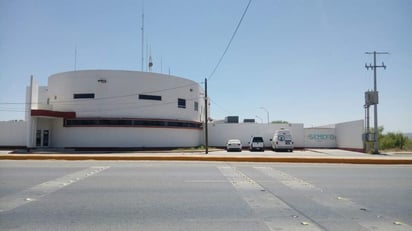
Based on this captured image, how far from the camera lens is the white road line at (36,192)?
744 centimetres

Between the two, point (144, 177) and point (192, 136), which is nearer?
point (144, 177)

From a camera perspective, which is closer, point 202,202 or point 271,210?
point 271,210

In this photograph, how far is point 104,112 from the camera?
36.1m

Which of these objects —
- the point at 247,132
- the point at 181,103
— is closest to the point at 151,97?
the point at 181,103

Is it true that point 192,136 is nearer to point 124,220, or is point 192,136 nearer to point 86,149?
point 86,149

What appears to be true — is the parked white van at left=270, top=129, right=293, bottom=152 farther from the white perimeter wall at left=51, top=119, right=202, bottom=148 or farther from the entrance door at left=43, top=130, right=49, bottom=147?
the entrance door at left=43, top=130, right=49, bottom=147

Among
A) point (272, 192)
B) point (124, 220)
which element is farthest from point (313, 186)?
point (124, 220)

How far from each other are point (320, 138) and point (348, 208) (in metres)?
38.3

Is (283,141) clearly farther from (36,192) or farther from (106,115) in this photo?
(36,192)

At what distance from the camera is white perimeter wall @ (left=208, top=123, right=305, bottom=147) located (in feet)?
145

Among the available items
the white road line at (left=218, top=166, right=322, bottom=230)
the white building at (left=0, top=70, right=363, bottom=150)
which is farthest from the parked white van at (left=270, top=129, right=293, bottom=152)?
the white road line at (left=218, top=166, right=322, bottom=230)

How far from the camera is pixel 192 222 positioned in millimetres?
6156

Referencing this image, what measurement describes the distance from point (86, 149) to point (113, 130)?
10.7 ft

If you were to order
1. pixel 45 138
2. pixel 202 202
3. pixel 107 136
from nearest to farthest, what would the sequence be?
pixel 202 202
pixel 107 136
pixel 45 138
